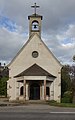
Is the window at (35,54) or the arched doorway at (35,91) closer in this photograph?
the arched doorway at (35,91)

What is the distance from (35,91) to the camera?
5216cm

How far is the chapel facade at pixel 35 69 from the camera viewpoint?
51.9 metres

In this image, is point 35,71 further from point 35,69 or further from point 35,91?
point 35,91

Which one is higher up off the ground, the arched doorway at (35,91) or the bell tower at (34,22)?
the bell tower at (34,22)

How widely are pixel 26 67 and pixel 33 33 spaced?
5598 mm

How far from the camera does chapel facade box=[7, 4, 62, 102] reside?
170 ft

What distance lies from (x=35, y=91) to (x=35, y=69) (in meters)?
3.41

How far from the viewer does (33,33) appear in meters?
54.3

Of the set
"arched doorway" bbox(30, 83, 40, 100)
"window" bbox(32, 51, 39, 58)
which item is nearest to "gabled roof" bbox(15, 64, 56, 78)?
"window" bbox(32, 51, 39, 58)

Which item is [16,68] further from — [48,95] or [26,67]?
[48,95]

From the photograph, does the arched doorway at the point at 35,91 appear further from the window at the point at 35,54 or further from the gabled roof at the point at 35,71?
the window at the point at 35,54

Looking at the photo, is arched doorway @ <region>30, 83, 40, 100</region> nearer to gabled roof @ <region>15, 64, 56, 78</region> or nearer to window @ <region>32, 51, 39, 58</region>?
gabled roof @ <region>15, 64, 56, 78</region>

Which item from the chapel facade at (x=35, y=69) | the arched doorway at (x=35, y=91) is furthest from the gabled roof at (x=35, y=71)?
the arched doorway at (x=35, y=91)

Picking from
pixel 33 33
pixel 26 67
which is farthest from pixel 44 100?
pixel 33 33
